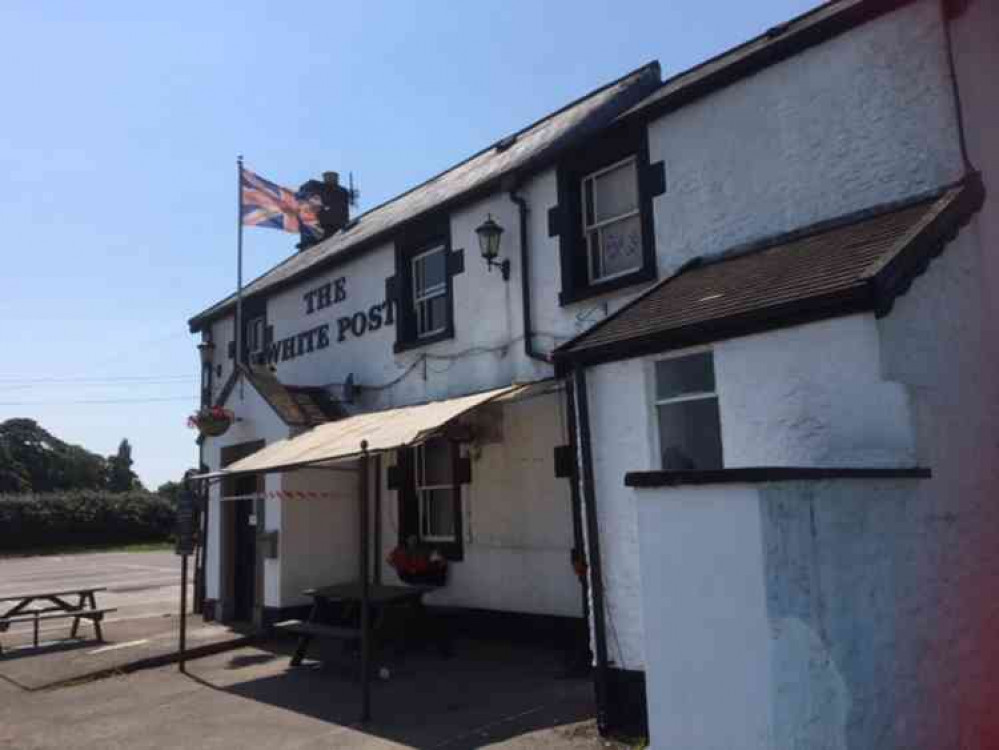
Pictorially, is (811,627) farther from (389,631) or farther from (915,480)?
(389,631)

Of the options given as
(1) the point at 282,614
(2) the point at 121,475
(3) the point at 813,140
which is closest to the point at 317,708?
(1) the point at 282,614

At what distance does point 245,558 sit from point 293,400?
284 cm

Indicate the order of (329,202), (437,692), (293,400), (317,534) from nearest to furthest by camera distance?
1. (437,692)
2. (317,534)
3. (293,400)
4. (329,202)

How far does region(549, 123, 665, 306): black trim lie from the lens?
26.7ft

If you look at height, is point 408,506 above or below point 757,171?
below

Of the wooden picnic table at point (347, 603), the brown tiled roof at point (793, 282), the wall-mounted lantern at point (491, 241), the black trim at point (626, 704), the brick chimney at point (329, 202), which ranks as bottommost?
the black trim at point (626, 704)

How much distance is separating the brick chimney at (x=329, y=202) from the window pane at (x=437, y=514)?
799 cm

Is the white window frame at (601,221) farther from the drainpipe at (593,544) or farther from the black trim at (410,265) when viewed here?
the black trim at (410,265)

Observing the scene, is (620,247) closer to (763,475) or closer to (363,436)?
(363,436)

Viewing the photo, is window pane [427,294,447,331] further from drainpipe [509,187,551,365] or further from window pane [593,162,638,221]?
window pane [593,162,638,221]

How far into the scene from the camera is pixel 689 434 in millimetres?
6555

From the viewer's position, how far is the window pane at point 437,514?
10.9 meters

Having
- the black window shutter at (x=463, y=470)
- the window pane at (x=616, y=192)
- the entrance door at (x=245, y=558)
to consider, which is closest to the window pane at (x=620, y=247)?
the window pane at (x=616, y=192)

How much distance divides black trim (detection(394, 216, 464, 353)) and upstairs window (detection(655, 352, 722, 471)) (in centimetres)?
470
